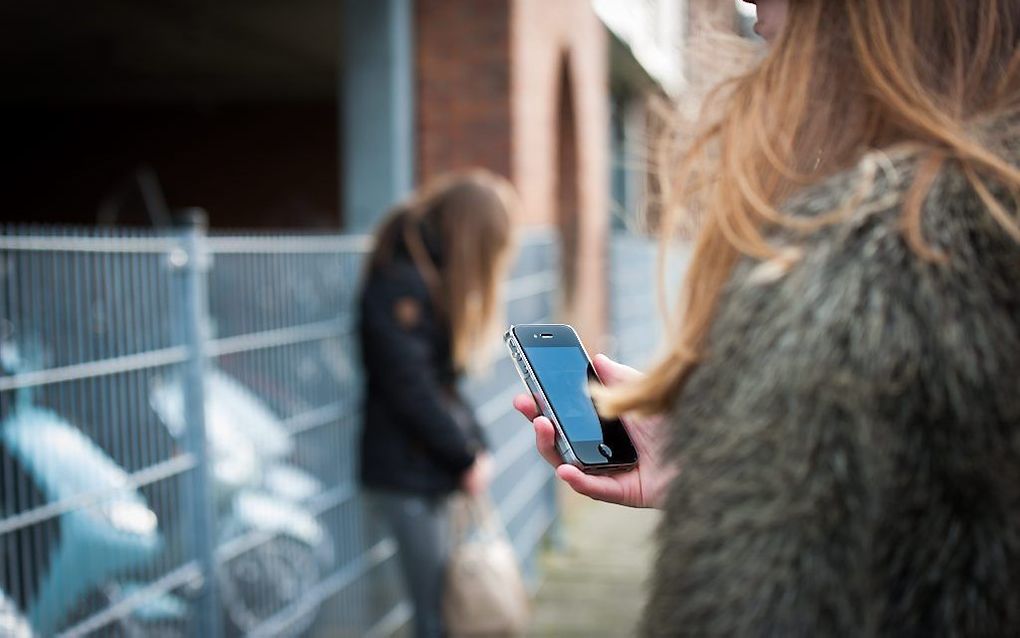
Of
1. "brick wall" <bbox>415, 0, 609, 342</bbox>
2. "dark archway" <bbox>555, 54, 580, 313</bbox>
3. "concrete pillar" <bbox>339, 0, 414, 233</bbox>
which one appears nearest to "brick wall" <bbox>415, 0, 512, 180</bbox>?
"brick wall" <bbox>415, 0, 609, 342</bbox>

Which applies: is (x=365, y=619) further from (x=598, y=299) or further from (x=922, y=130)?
(x=598, y=299)

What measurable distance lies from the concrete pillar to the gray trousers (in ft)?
6.02

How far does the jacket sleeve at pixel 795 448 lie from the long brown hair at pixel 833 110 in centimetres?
8

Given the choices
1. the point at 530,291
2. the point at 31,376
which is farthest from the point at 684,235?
the point at 530,291

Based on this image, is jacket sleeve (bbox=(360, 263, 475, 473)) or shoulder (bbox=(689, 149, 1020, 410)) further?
jacket sleeve (bbox=(360, 263, 475, 473))

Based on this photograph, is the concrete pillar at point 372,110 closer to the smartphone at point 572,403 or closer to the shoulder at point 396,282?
the shoulder at point 396,282

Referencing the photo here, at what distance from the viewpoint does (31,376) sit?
2.64m

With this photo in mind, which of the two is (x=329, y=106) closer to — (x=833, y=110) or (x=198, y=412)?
(x=198, y=412)

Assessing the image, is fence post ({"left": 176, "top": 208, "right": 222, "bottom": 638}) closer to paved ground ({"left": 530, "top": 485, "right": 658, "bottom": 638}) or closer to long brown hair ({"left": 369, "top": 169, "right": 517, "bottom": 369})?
long brown hair ({"left": 369, "top": 169, "right": 517, "bottom": 369})

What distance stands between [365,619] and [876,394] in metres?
3.94

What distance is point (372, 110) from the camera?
236 inches

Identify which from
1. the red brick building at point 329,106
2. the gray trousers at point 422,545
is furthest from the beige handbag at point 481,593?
the red brick building at point 329,106

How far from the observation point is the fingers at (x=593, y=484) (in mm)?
1380

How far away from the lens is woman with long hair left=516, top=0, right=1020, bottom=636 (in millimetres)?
957
